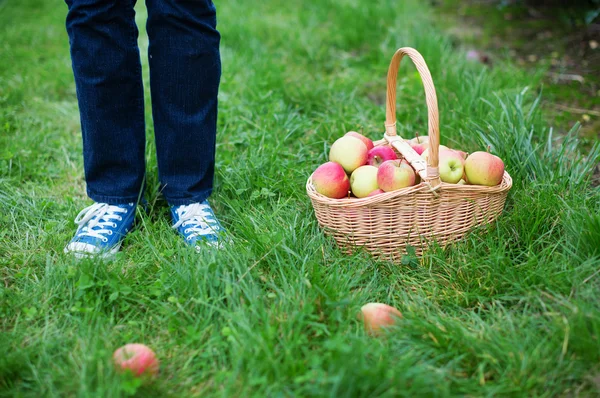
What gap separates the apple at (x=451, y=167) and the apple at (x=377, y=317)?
1.72 ft

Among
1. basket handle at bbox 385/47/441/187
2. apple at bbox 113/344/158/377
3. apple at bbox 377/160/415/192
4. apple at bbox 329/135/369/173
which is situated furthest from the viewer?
apple at bbox 329/135/369/173

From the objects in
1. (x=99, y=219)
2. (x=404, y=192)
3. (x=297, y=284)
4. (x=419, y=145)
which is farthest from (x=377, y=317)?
(x=99, y=219)

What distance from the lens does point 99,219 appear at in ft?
6.38

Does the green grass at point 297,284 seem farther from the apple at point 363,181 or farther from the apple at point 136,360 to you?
the apple at point 363,181

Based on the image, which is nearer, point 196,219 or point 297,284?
point 297,284

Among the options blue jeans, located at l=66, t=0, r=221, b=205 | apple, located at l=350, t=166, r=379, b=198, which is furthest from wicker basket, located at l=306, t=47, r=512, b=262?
blue jeans, located at l=66, t=0, r=221, b=205

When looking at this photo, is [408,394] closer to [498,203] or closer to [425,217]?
[425,217]

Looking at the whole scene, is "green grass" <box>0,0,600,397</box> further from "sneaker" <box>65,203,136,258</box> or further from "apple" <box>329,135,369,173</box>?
"apple" <box>329,135,369,173</box>

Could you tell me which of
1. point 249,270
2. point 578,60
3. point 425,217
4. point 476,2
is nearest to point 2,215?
point 249,270

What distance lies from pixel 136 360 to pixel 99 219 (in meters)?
0.74

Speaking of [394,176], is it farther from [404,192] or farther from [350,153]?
[350,153]

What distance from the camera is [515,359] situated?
136 centimetres

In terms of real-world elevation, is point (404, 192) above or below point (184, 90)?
below

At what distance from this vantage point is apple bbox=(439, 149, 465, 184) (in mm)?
1818
